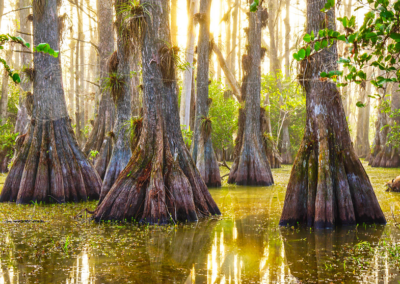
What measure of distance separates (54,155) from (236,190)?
5010 mm

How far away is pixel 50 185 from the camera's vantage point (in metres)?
9.25

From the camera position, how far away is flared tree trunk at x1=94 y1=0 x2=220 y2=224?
6.75 meters

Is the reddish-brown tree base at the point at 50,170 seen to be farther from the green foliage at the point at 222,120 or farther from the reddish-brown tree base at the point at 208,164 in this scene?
the green foliage at the point at 222,120


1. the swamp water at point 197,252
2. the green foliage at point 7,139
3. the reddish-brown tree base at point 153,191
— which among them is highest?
the green foliage at point 7,139

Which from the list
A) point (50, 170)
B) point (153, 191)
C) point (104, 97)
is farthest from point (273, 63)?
point (153, 191)

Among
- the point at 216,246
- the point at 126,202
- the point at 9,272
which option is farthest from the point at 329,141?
the point at 9,272

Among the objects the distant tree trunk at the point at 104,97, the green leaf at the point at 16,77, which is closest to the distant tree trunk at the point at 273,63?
the distant tree trunk at the point at 104,97

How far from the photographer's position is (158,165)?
689 cm

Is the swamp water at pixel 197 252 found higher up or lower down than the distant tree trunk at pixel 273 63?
lower down

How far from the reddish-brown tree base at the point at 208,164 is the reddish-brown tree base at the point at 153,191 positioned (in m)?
5.34

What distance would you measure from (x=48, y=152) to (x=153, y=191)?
380 cm

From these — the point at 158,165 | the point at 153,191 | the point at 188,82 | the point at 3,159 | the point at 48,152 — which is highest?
the point at 188,82

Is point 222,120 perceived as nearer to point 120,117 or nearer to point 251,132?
point 251,132

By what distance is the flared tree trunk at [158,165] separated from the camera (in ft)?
22.2
